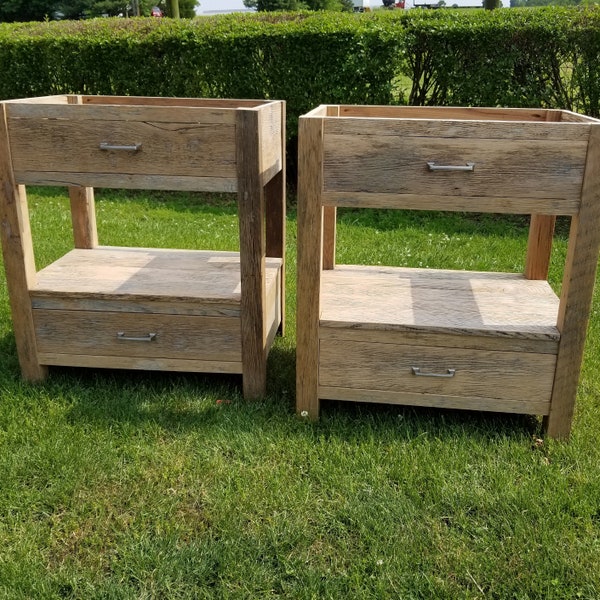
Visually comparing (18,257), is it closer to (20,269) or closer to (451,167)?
(20,269)

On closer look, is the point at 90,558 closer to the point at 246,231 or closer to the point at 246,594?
the point at 246,594

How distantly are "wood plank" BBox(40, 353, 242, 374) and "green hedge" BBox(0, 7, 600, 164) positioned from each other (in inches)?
154

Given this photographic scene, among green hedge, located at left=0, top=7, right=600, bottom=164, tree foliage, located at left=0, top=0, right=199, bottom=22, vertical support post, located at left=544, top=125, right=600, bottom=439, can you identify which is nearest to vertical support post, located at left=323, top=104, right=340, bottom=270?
vertical support post, located at left=544, top=125, right=600, bottom=439

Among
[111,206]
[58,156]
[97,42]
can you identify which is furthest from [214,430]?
[97,42]

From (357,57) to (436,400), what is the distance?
13.7ft

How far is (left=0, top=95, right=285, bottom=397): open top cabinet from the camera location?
2.83m

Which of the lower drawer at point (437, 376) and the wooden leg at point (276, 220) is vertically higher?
the wooden leg at point (276, 220)

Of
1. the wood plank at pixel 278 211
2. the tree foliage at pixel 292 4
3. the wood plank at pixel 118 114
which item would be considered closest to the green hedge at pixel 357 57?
the wood plank at pixel 278 211

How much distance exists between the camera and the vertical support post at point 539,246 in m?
3.41

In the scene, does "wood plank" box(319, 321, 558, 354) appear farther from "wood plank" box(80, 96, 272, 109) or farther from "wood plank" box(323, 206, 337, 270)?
"wood plank" box(80, 96, 272, 109)

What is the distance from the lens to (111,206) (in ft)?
21.4

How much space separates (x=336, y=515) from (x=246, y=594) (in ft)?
1.51

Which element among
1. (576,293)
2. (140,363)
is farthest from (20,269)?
(576,293)

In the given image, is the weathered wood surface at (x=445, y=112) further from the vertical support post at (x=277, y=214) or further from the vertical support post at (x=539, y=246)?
the vertical support post at (x=539, y=246)
